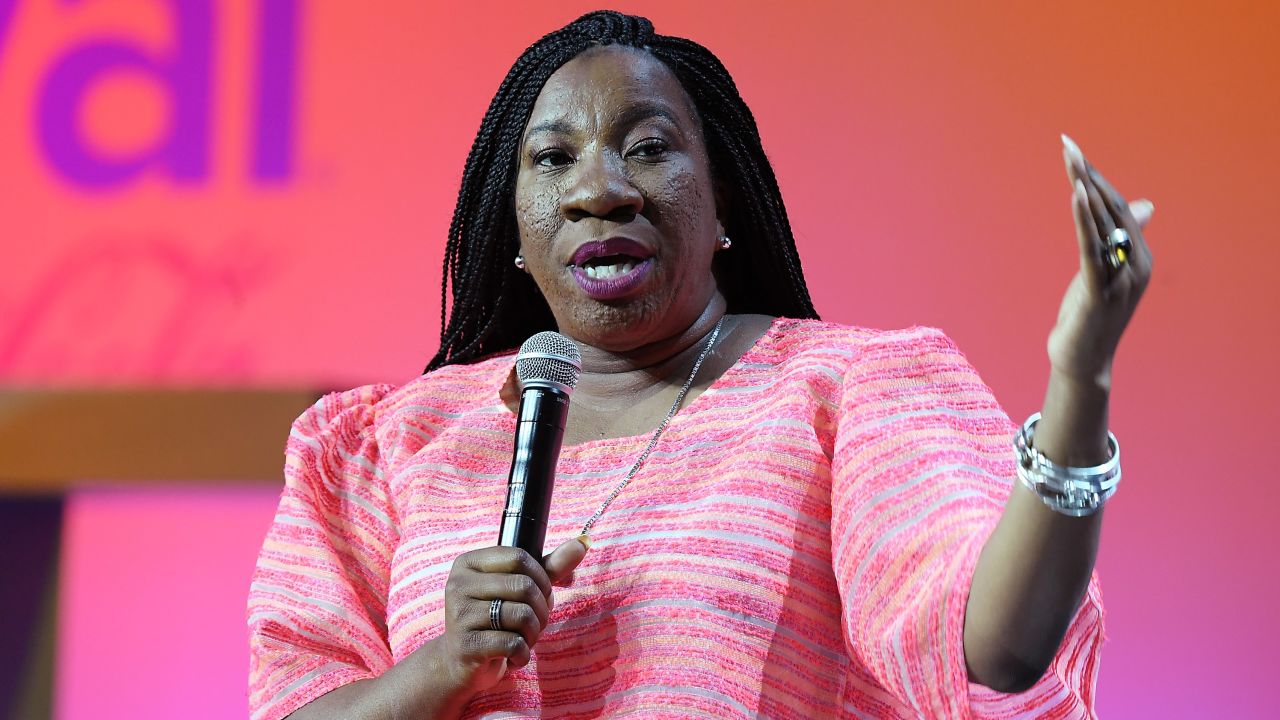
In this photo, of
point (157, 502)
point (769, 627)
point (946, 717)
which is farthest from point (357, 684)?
point (157, 502)

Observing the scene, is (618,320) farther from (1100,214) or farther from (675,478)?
(1100,214)

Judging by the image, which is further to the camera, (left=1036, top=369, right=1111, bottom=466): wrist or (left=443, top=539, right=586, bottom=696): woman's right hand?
(left=443, top=539, right=586, bottom=696): woman's right hand

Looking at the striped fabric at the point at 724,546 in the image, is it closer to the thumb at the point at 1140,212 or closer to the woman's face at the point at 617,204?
the woman's face at the point at 617,204

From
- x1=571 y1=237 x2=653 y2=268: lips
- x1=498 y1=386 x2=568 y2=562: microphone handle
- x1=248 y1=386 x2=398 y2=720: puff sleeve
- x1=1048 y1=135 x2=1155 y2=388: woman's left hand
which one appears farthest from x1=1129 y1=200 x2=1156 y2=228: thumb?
x1=248 y1=386 x2=398 y2=720: puff sleeve

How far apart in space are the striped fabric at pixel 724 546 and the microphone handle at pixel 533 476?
18 cm

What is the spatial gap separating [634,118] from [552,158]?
0.37 ft

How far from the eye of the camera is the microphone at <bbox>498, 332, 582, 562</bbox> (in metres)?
1.38

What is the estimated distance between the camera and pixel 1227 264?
244 centimetres

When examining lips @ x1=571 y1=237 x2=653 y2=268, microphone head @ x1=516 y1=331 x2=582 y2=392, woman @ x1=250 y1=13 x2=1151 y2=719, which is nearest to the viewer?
woman @ x1=250 y1=13 x2=1151 y2=719

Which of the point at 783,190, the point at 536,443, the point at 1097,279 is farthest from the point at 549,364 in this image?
the point at 783,190

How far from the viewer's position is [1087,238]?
1.04m

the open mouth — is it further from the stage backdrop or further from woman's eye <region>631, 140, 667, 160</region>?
the stage backdrop

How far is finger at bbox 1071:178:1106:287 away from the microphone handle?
0.55m

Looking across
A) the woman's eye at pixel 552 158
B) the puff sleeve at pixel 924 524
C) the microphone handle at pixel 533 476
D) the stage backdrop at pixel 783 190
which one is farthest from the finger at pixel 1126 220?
the stage backdrop at pixel 783 190
